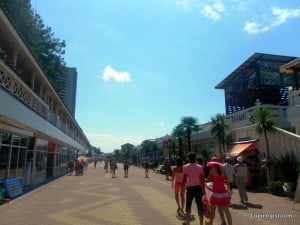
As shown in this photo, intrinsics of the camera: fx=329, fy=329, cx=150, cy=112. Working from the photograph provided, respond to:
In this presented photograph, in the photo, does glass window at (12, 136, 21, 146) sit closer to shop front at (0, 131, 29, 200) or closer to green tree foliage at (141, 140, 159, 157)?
shop front at (0, 131, 29, 200)

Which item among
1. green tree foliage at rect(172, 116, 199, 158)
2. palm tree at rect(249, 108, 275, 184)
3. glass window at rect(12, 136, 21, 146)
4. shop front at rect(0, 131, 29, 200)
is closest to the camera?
shop front at rect(0, 131, 29, 200)

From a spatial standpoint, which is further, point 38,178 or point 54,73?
point 54,73

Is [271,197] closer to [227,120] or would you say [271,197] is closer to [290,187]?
[290,187]

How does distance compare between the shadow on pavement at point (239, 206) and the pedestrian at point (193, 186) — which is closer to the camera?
the pedestrian at point (193, 186)

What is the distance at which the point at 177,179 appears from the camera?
10.2 m

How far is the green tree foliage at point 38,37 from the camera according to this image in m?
27.6

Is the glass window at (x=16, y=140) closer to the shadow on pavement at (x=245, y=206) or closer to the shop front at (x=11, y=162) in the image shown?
the shop front at (x=11, y=162)

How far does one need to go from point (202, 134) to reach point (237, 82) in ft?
32.1

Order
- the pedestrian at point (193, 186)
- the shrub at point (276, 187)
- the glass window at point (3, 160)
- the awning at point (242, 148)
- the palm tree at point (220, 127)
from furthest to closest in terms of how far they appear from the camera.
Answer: the palm tree at point (220, 127) < the awning at point (242, 148) < the glass window at point (3, 160) < the shrub at point (276, 187) < the pedestrian at point (193, 186)

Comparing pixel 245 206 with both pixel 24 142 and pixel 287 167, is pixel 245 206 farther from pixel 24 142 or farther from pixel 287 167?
pixel 24 142

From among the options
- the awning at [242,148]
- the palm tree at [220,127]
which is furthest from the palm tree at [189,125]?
the awning at [242,148]

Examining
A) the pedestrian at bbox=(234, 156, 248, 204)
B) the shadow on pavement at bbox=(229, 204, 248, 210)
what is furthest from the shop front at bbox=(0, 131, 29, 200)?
the pedestrian at bbox=(234, 156, 248, 204)

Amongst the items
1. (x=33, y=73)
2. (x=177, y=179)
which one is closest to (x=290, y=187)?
(x=177, y=179)

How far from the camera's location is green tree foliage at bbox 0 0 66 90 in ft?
90.5
